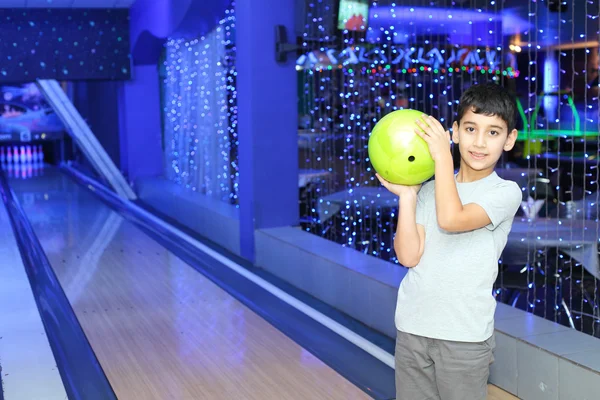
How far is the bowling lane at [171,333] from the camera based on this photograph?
107 inches

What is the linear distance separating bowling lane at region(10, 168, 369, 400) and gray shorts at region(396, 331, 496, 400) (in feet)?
3.74

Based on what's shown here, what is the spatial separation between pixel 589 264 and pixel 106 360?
6.93 feet

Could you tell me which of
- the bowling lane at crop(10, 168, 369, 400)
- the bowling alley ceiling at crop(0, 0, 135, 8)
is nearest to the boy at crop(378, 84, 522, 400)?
the bowling lane at crop(10, 168, 369, 400)

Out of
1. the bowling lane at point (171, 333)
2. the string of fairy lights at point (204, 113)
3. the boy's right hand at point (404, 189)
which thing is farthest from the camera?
the string of fairy lights at point (204, 113)

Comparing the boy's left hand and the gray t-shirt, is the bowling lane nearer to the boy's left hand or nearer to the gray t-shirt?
the gray t-shirt

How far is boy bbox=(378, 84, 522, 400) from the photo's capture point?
4.66 ft

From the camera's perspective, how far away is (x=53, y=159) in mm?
13586

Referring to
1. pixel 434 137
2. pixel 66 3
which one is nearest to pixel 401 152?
pixel 434 137

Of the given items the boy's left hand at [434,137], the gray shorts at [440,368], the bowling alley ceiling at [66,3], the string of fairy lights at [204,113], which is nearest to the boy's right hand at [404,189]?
the boy's left hand at [434,137]

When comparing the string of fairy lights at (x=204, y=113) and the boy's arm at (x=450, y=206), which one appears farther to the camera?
the string of fairy lights at (x=204, y=113)

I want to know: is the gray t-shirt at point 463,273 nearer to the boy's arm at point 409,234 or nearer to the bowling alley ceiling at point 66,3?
the boy's arm at point 409,234

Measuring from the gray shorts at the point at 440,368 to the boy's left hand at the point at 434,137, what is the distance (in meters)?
0.38

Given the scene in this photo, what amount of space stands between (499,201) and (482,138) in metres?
0.13

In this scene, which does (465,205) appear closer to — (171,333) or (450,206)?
(450,206)
